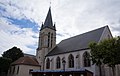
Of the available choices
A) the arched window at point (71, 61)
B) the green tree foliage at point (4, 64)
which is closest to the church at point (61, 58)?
the arched window at point (71, 61)

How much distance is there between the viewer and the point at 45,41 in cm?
4222

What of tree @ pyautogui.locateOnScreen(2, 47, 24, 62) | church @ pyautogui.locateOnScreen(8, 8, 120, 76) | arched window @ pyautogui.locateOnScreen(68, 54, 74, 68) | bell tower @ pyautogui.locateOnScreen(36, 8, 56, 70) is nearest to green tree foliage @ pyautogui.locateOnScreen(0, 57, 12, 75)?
church @ pyautogui.locateOnScreen(8, 8, 120, 76)

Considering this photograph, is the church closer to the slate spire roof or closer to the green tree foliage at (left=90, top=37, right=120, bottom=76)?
the slate spire roof

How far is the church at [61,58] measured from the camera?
1092 inches

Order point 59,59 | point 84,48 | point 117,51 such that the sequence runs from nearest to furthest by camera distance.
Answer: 1. point 117,51
2. point 84,48
3. point 59,59

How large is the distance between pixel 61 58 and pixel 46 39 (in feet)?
33.1

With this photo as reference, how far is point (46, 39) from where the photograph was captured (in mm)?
42344

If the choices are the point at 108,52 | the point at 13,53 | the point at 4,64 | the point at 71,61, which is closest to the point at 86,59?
the point at 71,61

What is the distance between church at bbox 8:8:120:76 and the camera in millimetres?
27725

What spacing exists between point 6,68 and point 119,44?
28.7 meters

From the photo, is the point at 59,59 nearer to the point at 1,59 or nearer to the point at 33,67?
the point at 33,67

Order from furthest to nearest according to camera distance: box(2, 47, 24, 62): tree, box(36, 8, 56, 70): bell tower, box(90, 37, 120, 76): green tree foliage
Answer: box(2, 47, 24, 62): tree, box(36, 8, 56, 70): bell tower, box(90, 37, 120, 76): green tree foliage

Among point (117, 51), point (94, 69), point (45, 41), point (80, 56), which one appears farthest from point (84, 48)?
point (45, 41)

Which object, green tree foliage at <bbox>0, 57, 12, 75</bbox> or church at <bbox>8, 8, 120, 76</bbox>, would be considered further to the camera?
green tree foliage at <bbox>0, 57, 12, 75</bbox>
